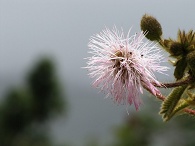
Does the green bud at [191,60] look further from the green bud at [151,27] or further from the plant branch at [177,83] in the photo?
the green bud at [151,27]

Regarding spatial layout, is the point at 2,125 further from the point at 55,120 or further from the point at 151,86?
the point at 151,86

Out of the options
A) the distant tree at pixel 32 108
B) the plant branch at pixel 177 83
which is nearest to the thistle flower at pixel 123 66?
the plant branch at pixel 177 83

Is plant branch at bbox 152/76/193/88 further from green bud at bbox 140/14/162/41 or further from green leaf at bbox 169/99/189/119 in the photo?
green bud at bbox 140/14/162/41

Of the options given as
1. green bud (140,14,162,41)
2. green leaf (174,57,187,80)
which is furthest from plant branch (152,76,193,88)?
green bud (140,14,162,41)

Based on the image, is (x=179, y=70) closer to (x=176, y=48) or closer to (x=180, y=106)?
(x=176, y=48)

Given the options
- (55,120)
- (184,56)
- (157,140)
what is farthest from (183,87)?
(55,120)
